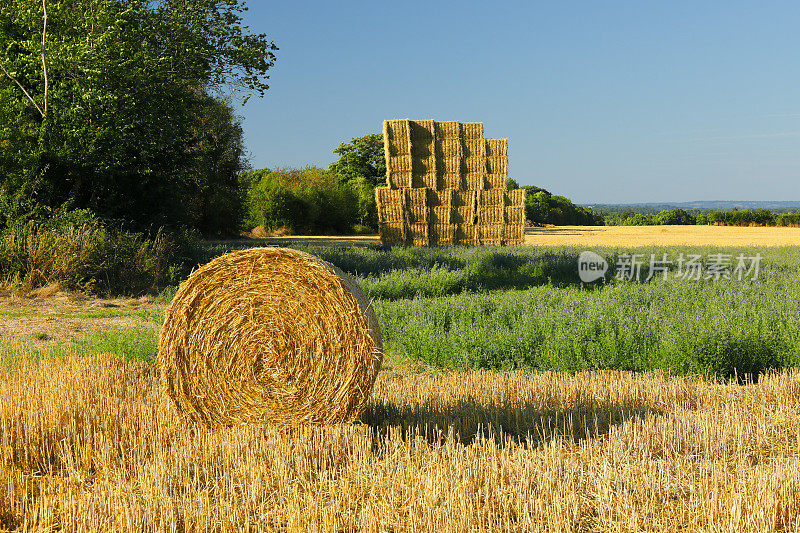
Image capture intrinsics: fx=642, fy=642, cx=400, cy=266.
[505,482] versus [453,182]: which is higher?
[453,182]

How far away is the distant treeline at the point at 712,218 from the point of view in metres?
39.0

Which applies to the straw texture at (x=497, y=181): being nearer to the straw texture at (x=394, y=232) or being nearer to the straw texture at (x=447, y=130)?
the straw texture at (x=447, y=130)

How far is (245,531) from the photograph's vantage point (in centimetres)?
333

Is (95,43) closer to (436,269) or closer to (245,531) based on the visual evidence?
(436,269)

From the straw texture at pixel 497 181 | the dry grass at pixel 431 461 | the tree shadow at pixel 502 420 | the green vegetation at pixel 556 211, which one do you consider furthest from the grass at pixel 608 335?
the green vegetation at pixel 556 211

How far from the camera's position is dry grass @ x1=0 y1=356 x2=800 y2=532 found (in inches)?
136

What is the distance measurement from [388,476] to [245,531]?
0.92 meters

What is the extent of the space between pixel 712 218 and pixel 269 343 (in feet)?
140

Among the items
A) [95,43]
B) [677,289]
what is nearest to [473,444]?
[677,289]

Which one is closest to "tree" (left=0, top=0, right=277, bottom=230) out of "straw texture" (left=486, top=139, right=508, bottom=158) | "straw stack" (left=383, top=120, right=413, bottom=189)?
"straw stack" (left=383, top=120, right=413, bottom=189)

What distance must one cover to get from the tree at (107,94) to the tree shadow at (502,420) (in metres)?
11.0

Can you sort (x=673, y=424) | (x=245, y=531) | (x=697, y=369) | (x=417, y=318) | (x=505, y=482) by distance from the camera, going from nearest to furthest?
(x=245, y=531) → (x=505, y=482) → (x=673, y=424) → (x=697, y=369) → (x=417, y=318)

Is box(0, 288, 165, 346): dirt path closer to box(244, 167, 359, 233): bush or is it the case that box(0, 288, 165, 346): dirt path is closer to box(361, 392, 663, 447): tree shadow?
box(361, 392, 663, 447): tree shadow

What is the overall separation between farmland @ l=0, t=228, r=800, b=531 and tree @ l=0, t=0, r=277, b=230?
6317mm
